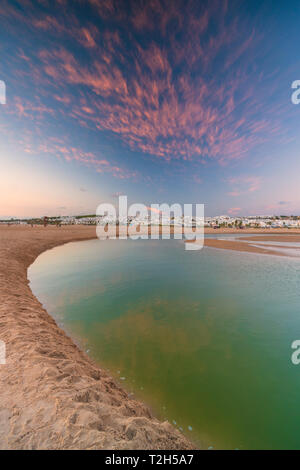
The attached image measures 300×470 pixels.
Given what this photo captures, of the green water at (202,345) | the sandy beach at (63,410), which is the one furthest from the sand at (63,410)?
the green water at (202,345)

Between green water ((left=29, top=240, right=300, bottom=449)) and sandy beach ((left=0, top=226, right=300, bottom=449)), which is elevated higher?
sandy beach ((left=0, top=226, right=300, bottom=449))

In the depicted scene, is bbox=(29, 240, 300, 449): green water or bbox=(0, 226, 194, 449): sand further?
bbox=(29, 240, 300, 449): green water

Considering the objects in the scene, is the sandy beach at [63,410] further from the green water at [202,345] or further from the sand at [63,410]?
the green water at [202,345]

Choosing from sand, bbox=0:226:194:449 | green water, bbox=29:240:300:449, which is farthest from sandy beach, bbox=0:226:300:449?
green water, bbox=29:240:300:449

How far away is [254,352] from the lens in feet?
20.4

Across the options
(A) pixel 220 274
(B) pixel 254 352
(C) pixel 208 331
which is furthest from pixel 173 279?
(B) pixel 254 352

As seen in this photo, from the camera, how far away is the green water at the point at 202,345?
399 cm

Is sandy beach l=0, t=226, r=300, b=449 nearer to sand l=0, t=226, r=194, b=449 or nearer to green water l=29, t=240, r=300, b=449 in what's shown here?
sand l=0, t=226, r=194, b=449

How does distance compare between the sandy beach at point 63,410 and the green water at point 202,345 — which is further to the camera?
the green water at point 202,345

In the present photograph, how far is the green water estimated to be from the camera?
3.99m

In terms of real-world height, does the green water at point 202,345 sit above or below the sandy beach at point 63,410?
below

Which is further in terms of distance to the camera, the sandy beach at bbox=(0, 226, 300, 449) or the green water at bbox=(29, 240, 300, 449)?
the green water at bbox=(29, 240, 300, 449)
